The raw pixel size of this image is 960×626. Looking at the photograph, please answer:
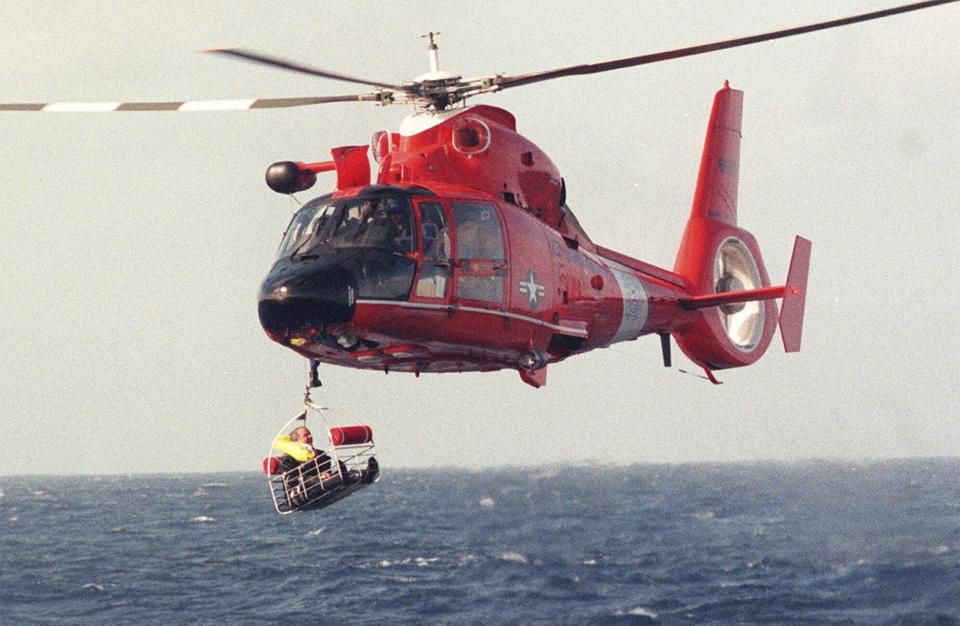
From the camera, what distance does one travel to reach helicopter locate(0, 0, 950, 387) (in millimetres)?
13984

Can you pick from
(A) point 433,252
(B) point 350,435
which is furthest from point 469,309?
(B) point 350,435

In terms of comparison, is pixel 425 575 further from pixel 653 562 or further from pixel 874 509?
pixel 874 509

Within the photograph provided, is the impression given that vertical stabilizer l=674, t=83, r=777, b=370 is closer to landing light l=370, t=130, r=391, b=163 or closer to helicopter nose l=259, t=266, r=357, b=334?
landing light l=370, t=130, r=391, b=163

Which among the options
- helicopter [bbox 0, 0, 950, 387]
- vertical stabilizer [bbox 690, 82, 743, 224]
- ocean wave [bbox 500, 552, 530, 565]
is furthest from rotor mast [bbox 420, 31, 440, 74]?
ocean wave [bbox 500, 552, 530, 565]

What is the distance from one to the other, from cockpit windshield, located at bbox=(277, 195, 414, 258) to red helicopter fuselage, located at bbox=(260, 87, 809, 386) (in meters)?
0.02

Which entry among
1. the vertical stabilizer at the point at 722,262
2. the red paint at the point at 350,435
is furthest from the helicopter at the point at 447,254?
the vertical stabilizer at the point at 722,262

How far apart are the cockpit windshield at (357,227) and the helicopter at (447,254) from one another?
0.02 metres

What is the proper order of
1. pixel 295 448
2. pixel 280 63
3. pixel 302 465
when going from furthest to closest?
1. pixel 295 448
2. pixel 302 465
3. pixel 280 63

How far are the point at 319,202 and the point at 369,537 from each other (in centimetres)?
5007

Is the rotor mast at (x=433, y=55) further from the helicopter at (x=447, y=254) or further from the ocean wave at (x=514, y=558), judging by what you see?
the ocean wave at (x=514, y=558)

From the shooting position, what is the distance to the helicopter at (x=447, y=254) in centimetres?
1398

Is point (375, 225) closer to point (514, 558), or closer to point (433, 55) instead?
point (433, 55)

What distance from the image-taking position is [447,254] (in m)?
14.7

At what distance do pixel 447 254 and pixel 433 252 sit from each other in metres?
0.25
